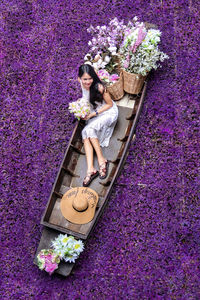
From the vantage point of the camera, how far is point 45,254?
5.29m

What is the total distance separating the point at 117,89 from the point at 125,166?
1316mm

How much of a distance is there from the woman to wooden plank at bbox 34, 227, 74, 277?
88cm

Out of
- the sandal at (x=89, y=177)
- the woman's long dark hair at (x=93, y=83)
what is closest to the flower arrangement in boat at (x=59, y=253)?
the sandal at (x=89, y=177)

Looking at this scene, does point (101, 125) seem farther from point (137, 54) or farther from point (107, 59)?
point (137, 54)

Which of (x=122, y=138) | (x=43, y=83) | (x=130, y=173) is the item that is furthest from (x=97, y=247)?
(x=43, y=83)

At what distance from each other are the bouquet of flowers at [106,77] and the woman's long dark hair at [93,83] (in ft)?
1.45

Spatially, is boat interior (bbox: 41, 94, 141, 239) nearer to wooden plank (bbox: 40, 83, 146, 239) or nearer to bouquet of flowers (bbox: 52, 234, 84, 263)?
wooden plank (bbox: 40, 83, 146, 239)

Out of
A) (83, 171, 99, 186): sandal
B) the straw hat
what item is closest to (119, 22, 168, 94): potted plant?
(83, 171, 99, 186): sandal

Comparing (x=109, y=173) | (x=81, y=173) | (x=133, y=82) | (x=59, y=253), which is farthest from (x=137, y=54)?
(x=59, y=253)

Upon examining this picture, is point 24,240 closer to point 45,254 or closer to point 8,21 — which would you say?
point 45,254

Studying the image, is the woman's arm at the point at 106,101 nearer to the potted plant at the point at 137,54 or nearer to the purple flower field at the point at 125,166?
the potted plant at the point at 137,54

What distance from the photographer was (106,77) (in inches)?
247

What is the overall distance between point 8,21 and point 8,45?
681 mm

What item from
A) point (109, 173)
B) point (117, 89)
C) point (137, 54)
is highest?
point (137, 54)
